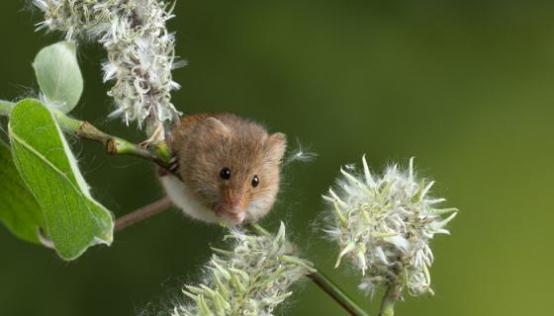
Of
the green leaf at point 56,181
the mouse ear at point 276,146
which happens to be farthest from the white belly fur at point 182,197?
the green leaf at point 56,181

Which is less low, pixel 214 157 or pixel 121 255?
pixel 214 157

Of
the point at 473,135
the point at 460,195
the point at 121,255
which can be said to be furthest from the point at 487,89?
the point at 121,255

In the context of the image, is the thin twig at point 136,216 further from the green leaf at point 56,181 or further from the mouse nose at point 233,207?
the green leaf at point 56,181

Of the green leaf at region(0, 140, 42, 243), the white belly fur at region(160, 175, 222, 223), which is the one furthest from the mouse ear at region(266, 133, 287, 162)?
the green leaf at region(0, 140, 42, 243)

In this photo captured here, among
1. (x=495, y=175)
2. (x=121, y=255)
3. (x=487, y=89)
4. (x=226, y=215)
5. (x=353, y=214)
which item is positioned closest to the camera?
(x=353, y=214)

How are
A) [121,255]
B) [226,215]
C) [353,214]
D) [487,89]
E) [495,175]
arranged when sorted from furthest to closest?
[487,89] → [495,175] → [121,255] → [226,215] → [353,214]

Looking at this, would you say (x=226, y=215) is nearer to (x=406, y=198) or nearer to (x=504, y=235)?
(x=406, y=198)

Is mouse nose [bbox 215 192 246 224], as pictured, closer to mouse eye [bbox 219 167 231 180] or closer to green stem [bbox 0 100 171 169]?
mouse eye [bbox 219 167 231 180]

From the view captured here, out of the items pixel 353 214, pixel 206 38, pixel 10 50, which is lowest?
pixel 10 50
